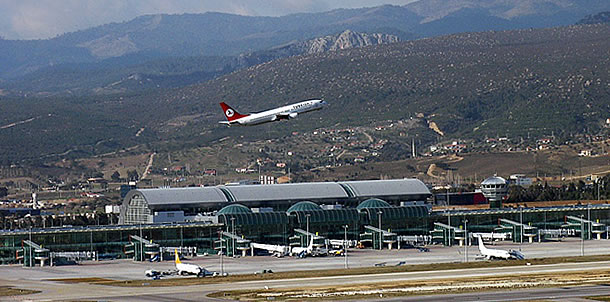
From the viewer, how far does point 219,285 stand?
141 metres

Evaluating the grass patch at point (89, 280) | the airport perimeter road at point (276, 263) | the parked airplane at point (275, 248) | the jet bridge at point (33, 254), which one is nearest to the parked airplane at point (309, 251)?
the parked airplane at point (275, 248)

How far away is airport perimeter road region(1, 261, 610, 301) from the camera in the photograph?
12850 centimetres

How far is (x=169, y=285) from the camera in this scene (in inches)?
5581

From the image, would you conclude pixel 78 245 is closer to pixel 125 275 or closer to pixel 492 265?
pixel 125 275

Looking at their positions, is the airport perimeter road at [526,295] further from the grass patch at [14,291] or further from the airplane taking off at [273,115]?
the airplane taking off at [273,115]

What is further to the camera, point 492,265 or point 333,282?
point 492,265

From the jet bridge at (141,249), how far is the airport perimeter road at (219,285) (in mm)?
39177

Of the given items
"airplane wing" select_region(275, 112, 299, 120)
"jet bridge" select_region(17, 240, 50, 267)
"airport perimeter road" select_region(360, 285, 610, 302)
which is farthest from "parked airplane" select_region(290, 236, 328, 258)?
"airport perimeter road" select_region(360, 285, 610, 302)

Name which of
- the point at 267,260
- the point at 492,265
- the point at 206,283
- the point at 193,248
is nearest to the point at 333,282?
the point at 206,283

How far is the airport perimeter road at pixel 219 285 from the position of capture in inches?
5059

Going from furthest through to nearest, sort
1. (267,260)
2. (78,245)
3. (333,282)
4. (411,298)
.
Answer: (78,245)
(267,260)
(333,282)
(411,298)

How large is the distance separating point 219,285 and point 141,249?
53.3 m

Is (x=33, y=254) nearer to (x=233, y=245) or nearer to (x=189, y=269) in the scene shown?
(x=233, y=245)

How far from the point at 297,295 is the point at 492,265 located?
44.2 meters
